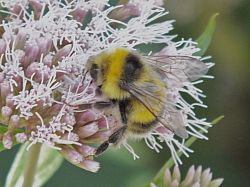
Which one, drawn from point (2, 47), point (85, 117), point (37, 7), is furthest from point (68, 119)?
point (37, 7)

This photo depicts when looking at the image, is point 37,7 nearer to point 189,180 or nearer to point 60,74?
point 60,74

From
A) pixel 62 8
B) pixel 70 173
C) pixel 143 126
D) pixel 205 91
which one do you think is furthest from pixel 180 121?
pixel 205 91

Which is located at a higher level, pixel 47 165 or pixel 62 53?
pixel 62 53

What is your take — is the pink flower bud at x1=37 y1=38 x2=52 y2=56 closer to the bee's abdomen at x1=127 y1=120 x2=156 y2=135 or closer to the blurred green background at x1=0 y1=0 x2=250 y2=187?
the bee's abdomen at x1=127 y1=120 x2=156 y2=135

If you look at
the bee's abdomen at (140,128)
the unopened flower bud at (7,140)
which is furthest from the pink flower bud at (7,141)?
the bee's abdomen at (140,128)

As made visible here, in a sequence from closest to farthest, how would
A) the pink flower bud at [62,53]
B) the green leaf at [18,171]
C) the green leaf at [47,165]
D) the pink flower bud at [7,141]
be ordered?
the pink flower bud at [7,141] → the pink flower bud at [62,53] → the green leaf at [18,171] → the green leaf at [47,165]

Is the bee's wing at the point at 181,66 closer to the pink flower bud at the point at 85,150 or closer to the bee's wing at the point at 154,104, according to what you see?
the bee's wing at the point at 154,104
